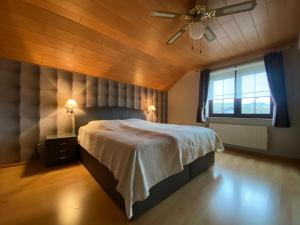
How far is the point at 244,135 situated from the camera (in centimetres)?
381

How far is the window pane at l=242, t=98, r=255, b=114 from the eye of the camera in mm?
3906

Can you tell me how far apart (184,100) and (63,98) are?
3837 millimetres

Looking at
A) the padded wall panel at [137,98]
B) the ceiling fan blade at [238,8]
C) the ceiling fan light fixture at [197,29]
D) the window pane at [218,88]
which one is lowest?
the padded wall panel at [137,98]

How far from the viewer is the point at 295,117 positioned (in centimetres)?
325

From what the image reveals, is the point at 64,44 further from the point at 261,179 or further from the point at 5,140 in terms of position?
the point at 261,179

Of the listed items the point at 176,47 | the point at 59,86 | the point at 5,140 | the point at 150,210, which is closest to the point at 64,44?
the point at 59,86

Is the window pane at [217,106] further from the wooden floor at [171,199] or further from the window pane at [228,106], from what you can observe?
the wooden floor at [171,199]

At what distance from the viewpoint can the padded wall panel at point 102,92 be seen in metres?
3.83

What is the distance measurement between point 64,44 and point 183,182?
10.4 ft

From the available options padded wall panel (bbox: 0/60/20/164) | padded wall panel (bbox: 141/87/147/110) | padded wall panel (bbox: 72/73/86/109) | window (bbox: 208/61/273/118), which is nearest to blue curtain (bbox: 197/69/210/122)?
window (bbox: 208/61/273/118)

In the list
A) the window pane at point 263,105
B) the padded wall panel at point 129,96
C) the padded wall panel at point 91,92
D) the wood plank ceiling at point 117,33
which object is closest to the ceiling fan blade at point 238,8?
the wood plank ceiling at point 117,33

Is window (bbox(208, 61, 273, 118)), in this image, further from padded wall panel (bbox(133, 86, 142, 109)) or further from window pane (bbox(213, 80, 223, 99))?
padded wall panel (bbox(133, 86, 142, 109))

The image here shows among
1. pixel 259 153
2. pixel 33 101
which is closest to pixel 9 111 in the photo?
pixel 33 101

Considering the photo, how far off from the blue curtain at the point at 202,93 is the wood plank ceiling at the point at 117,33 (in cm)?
74
